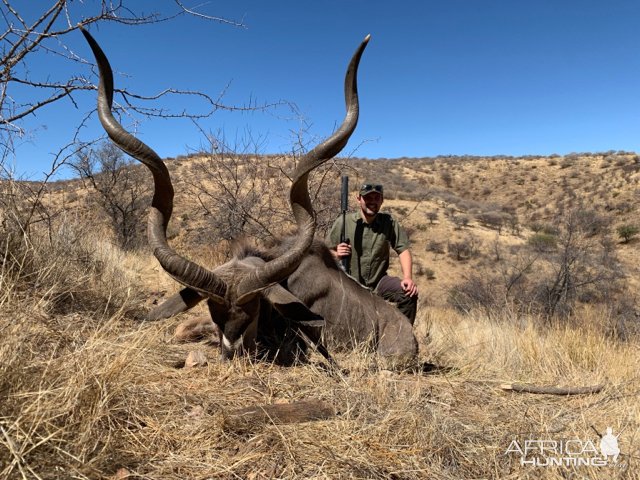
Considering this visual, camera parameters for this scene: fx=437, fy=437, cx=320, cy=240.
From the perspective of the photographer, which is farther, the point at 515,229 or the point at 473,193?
the point at 473,193

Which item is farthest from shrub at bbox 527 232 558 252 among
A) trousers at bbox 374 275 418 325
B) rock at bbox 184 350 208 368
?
rock at bbox 184 350 208 368

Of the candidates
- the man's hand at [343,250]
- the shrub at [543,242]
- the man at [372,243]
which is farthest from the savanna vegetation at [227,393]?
the shrub at [543,242]

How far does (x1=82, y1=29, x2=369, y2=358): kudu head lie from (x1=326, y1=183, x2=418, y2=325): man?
151cm

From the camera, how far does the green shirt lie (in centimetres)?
534

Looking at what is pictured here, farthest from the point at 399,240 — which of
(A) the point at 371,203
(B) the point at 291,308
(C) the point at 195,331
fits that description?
(C) the point at 195,331

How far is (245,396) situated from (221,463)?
86 centimetres

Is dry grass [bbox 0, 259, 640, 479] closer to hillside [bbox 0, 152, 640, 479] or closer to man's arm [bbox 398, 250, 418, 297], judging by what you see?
hillside [bbox 0, 152, 640, 479]

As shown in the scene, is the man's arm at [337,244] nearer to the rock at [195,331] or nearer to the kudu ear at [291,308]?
the kudu ear at [291,308]

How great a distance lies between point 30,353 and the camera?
2205mm

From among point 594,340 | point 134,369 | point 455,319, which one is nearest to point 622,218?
point 455,319

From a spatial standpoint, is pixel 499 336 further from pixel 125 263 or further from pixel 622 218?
pixel 622 218
